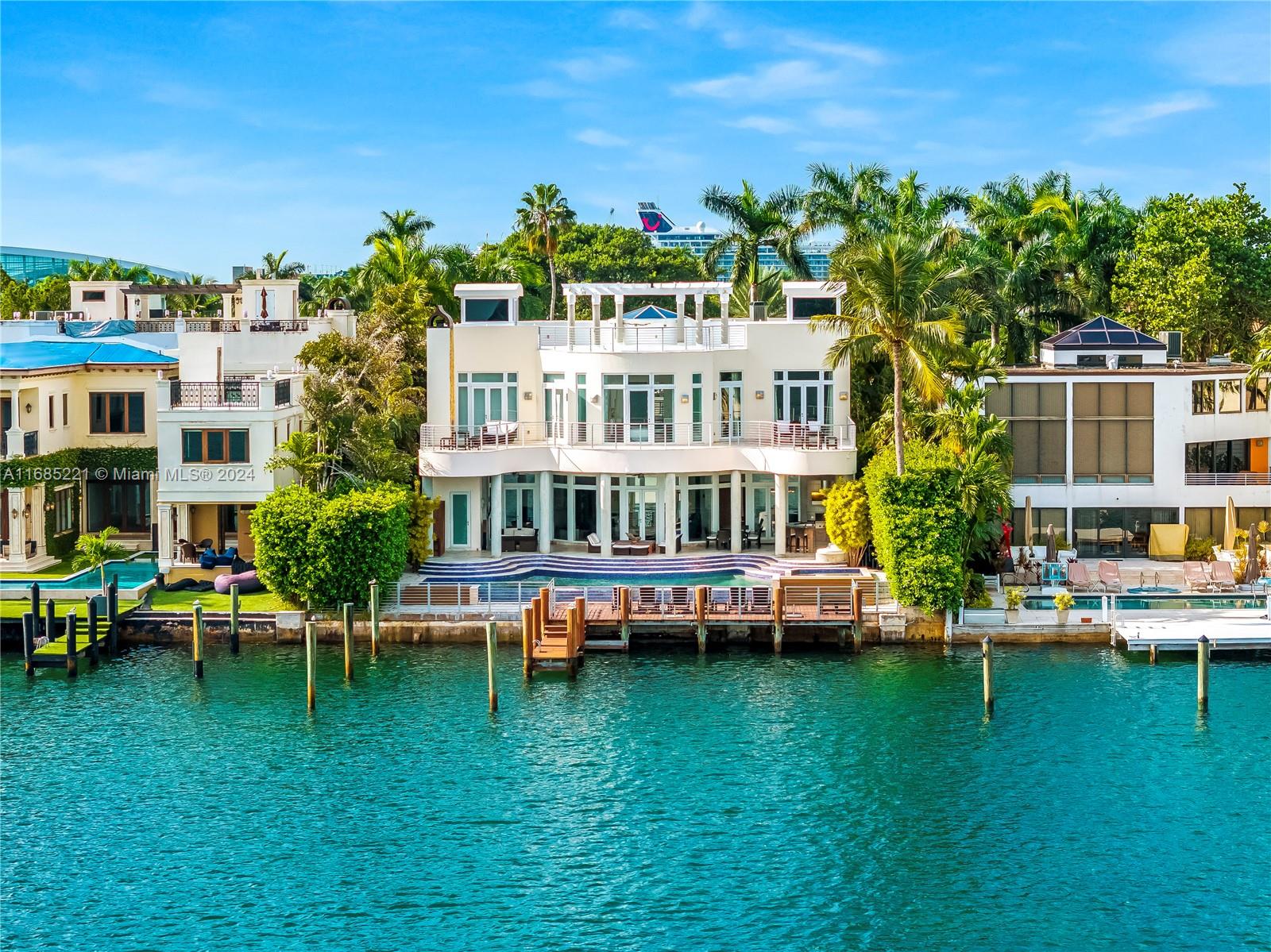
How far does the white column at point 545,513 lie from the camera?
193 feet

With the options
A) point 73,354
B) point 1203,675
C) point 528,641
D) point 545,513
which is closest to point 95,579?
point 73,354

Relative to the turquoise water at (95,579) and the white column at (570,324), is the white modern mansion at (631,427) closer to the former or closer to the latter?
the white column at (570,324)

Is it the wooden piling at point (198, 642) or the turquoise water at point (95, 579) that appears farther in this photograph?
the turquoise water at point (95, 579)

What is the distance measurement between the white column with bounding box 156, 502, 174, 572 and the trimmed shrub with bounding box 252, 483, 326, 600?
5977 millimetres

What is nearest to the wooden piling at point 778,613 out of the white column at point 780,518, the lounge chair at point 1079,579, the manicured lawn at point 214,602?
the white column at point 780,518

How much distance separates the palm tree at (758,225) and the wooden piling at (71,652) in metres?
33.9

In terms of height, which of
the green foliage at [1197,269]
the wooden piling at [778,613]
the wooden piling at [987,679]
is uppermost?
the green foliage at [1197,269]

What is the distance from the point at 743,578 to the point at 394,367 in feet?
50.5

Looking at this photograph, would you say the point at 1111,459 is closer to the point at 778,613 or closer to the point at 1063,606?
the point at 1063,606

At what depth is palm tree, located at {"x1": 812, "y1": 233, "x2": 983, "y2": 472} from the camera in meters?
51.0

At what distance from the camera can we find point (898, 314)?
168 feet

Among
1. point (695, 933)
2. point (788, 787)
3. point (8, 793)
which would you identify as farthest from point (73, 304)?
point (695, 933)

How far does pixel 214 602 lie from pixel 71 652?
6.01m

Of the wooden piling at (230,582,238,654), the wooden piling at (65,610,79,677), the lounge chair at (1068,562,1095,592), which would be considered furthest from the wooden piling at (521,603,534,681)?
the lounge chair at (1068,562,1095,592)
